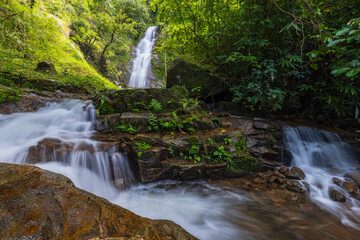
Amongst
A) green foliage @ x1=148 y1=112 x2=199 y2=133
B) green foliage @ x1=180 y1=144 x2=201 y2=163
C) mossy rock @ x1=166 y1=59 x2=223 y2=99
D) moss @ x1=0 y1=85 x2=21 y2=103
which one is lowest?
green foliage @ x1=180 y1=144 x2=201 y2=163

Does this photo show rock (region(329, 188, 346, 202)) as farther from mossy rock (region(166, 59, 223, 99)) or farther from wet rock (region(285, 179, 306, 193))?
mossy rock (region(166, 59, 223, 99))

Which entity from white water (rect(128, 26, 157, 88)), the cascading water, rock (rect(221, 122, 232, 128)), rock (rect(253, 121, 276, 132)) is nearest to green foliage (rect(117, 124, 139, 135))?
rock (rect(221, 122, 232, 128))

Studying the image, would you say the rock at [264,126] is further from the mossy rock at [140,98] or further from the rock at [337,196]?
the mossy rock at [140,98]

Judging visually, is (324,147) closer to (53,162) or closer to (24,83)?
(53,162)

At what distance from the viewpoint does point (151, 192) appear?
10.4 feet

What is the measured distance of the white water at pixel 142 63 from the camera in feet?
58.5

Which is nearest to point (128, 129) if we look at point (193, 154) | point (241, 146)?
point (193, 154)

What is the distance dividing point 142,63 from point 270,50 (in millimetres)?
17732

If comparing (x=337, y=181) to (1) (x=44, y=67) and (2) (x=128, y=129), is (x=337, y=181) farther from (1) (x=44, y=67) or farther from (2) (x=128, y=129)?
(1) (x=44, y=67)

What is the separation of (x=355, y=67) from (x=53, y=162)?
16.7 feet

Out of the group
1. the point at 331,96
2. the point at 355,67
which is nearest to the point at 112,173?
the point at 355,67

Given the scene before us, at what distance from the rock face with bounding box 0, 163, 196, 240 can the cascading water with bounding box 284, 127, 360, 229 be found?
352 cm

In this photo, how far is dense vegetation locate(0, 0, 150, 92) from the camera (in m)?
7.00

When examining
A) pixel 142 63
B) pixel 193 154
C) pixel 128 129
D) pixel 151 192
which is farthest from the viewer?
pixel 142 63
